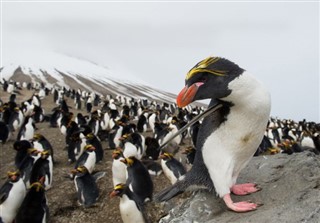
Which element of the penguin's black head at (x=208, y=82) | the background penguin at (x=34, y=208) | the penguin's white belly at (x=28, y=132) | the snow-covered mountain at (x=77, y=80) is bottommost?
the snow-covered mountain at (x=77, y=80)

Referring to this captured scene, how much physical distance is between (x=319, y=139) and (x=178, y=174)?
771cm

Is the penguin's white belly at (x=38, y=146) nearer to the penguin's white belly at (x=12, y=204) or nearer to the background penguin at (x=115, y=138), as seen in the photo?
the background penguin at (x=115, y=138)

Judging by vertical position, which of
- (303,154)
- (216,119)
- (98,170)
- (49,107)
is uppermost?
(216,119)

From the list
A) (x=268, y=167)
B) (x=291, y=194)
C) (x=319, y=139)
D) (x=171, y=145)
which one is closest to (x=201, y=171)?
(x=291, y=194)

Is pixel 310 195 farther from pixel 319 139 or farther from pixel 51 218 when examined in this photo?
pixel 319 139

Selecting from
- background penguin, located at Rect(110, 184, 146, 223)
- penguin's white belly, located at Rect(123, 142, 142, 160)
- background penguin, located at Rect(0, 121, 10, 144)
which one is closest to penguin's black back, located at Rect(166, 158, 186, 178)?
penguin's white belly, located at Rect(123, 142, 142, 160)

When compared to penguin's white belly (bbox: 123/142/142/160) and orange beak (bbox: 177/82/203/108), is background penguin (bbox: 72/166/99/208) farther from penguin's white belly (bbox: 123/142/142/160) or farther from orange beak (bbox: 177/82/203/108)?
orange beak (bbox: 177/82/203/108)

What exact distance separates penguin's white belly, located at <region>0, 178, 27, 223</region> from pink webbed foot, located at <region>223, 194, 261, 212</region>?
15.8 ft

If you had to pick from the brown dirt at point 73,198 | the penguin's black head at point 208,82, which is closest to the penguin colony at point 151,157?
the penguin's black head at point 208,82

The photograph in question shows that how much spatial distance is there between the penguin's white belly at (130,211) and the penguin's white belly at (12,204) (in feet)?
6.92

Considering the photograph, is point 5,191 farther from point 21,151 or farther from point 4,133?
point 4,133

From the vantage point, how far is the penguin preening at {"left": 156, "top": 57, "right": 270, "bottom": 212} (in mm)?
3383

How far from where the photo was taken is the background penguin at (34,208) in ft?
20.5

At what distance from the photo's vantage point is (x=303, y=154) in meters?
4.86
